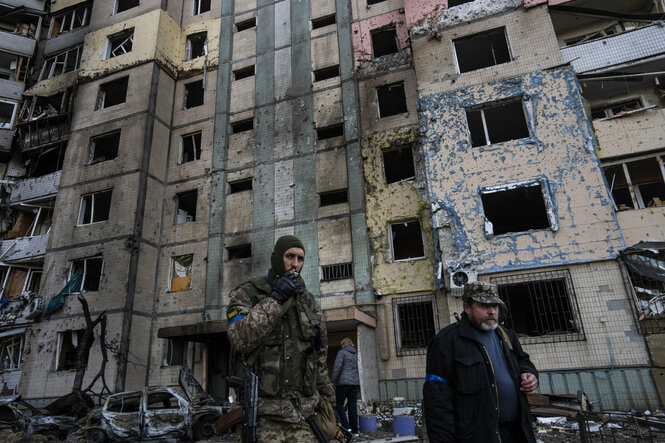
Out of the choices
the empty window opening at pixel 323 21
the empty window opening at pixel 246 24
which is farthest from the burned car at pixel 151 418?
the empty window opening at pixel 246 24

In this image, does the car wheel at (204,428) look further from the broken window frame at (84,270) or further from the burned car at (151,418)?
the broken window frame at (84,270)

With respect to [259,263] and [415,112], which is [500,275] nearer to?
[415,112]

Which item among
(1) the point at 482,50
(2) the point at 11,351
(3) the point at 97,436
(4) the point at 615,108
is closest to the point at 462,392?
(3) the point at 97,436

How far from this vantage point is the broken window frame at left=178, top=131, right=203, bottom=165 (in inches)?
730

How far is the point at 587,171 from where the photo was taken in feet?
38.5

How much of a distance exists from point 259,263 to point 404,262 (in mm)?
5361

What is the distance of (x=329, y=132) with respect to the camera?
16.8 meters

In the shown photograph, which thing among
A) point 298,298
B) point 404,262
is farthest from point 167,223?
point 298,298

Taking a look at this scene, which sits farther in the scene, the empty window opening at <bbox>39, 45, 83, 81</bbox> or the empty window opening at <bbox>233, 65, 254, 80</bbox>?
the empty window opening at <bbox>39, 45, 83, 81</bbox>

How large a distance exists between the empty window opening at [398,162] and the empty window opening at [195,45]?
36.7 feet

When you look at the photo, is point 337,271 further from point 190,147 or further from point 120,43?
point 120,43

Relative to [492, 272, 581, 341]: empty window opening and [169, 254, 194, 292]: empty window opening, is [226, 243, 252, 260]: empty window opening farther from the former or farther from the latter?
[492, 272, 581, 341]: empty window opening

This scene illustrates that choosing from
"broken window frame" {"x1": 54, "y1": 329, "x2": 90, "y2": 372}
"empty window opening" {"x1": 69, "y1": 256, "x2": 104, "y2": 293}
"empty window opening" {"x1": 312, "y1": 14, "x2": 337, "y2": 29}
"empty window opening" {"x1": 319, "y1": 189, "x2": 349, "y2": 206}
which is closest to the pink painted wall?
"empty window opening" {"x1": 312, "y1": 14, "x2": 337, "y2": 29}

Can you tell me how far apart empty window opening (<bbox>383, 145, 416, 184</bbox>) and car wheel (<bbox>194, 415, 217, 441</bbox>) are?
384 inches
